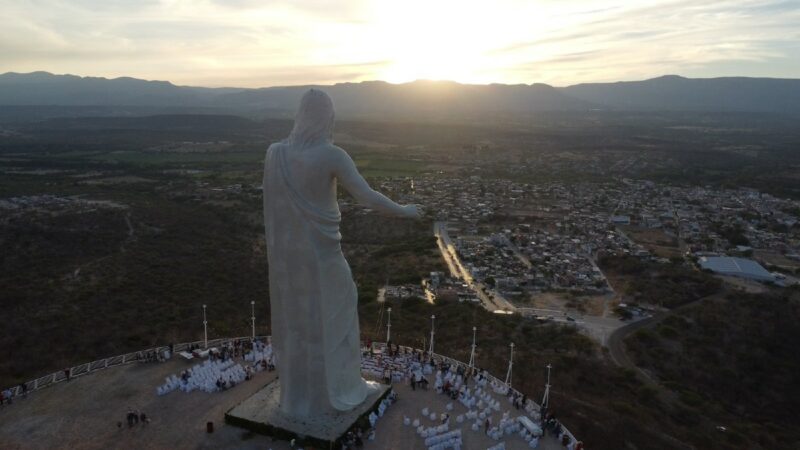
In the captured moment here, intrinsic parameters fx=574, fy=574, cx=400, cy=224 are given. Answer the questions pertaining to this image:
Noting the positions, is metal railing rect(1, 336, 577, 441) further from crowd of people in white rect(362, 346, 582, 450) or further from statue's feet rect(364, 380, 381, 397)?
statue's feet rect(364, 380, 381, 397)

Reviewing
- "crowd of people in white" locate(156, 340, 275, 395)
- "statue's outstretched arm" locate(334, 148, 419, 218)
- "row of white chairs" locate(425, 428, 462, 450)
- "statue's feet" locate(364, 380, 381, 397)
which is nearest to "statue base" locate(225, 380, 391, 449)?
"statue's feet" locate(364, 380, 381, 397)

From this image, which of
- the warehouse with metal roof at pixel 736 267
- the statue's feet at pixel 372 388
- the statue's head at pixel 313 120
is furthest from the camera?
the warehouse with metal roof at pixel 736 267

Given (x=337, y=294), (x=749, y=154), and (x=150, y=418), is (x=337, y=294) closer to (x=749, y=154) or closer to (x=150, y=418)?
(x=150, y=418)

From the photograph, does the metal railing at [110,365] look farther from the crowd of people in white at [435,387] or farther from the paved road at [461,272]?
the paved road at [461,272]

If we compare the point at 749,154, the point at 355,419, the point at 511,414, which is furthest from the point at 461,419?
the point at 749,154

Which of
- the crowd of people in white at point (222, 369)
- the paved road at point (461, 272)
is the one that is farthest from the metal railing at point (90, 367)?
the paved road at point (461, 272)

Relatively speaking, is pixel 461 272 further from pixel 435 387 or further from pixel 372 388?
pixel 372 388
